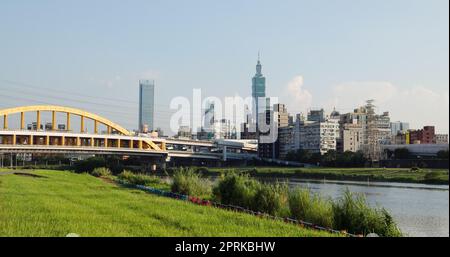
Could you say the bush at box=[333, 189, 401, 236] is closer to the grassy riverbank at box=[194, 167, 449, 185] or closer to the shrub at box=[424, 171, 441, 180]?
the grassy riverbank at box=[194, 167, 449, 185]

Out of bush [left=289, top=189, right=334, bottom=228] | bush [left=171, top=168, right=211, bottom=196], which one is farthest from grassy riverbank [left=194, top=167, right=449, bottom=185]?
bush [left=289, top=189, right=334, bottom=228]

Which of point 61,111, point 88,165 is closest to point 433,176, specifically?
point 88,165

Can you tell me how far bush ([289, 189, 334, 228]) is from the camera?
515 inches

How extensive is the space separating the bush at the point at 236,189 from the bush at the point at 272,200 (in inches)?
16.6

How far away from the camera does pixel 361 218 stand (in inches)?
470

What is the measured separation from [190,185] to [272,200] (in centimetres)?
645

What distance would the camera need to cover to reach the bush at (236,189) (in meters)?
16.2

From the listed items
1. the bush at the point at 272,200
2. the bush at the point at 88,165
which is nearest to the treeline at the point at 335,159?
the bush at the point at 88,165

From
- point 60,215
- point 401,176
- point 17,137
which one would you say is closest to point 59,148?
point 17,137

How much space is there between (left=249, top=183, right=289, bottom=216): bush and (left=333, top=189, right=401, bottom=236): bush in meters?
2.35

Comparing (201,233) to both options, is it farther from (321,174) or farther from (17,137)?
(17,137)

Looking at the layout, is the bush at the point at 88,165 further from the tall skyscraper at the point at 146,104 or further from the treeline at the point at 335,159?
the tall skyscraper at the point at 146,104
